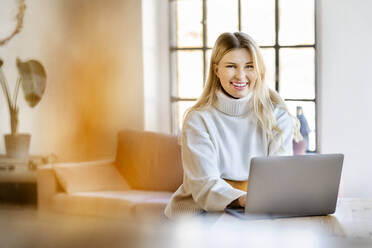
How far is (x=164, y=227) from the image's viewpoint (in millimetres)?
141

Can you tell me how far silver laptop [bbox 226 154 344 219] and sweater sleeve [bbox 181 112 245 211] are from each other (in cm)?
18

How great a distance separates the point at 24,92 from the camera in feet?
0.73

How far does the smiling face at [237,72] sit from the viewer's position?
84cm

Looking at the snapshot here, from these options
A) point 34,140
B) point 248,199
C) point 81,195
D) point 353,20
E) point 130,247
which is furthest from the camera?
point 248,199

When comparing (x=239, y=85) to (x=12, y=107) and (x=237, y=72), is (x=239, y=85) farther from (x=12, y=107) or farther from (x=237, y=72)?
(x=12, y=107)

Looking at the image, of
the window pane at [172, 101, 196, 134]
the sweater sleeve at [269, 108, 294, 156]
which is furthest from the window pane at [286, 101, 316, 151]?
the window pane at [172, 101, 196, 134]

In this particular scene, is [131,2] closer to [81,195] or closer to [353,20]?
[81,195]

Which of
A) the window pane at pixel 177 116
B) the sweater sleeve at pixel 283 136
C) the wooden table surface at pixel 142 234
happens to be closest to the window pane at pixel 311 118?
the sweater sleeve at pixel 283 136

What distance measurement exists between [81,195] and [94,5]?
131mm

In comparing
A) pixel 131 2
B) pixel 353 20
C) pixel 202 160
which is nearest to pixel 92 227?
pixel 131 2

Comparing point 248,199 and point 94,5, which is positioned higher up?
point 94,5

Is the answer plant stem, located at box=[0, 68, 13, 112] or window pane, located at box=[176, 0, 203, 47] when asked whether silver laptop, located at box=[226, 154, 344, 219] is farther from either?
plant stem, located at box=[0, 68, 13, 112]

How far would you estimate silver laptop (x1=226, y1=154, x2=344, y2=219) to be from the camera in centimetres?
74

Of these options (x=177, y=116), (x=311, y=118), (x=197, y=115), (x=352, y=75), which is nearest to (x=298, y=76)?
(x=352, y=75)
